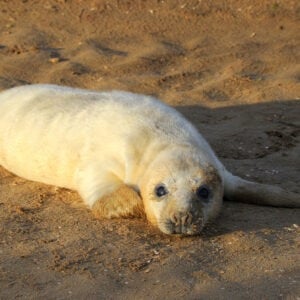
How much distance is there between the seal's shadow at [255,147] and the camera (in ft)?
17.8

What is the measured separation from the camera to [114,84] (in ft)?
28.6

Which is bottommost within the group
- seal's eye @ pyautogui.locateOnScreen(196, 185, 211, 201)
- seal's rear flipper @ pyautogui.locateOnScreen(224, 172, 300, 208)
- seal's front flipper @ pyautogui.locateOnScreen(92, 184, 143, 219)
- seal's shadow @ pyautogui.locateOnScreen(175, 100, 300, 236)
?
seal's shadow @ pyautogui.locateOnScreen(175, 100, 300, 236)

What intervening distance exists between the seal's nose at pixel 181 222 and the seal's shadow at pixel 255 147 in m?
0.18

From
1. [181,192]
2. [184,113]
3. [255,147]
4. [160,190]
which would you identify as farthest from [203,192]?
[184,113]

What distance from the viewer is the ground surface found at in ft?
14.6

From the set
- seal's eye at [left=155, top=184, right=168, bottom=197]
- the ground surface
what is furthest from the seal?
the ground surface

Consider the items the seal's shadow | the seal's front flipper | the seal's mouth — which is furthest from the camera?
the seal's shadow

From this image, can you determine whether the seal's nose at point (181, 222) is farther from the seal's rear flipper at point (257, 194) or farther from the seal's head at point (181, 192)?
the seal's rear flipper at point (257, 194)

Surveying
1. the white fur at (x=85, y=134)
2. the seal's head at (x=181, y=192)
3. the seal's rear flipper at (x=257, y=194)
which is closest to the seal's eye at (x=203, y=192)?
the seal's head at (x=181, y=192)

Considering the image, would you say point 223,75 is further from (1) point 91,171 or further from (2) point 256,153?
(1) point 91,171

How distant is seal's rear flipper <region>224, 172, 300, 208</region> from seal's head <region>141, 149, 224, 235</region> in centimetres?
36

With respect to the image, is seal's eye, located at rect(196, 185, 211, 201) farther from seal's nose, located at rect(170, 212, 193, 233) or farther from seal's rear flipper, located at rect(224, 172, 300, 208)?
seal's rear flipper, located at rect(224, 172, 300, 208)

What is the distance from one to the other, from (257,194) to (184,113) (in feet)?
7.40

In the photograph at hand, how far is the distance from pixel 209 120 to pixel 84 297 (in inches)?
147
